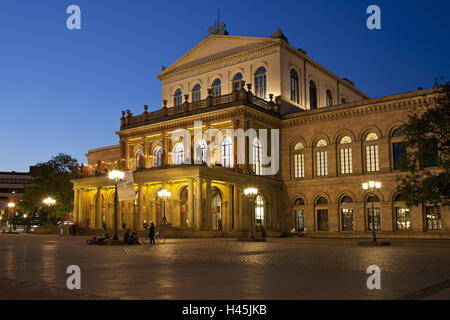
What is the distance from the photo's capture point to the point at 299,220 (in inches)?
1847

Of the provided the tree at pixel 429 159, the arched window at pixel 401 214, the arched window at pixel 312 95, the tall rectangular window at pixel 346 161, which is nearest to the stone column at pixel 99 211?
the tall rectangular window at pixel 346 161

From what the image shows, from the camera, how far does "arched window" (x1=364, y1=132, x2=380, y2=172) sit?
4350 centimetres

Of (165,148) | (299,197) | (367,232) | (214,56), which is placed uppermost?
(214,56)

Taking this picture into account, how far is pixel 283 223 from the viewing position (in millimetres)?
47312

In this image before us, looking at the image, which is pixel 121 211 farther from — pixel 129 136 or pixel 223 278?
pixel 223 278

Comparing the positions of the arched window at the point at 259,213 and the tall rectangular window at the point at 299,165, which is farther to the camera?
the tall rectangular window at the point at 299,165

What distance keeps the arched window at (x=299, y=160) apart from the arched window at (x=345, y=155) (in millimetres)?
3759

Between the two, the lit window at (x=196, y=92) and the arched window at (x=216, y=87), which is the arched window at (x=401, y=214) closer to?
the arched window at (x=216, y=87)

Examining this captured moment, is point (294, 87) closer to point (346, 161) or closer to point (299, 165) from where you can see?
point (299, 165)

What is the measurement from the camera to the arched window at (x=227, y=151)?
4575cm

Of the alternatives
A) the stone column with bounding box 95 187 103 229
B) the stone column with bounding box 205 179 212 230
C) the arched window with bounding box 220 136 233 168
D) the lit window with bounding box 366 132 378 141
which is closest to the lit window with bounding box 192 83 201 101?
the arched window with bounding box 220 136 233 168

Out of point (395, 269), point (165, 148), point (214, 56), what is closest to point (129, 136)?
point (165, 148)
